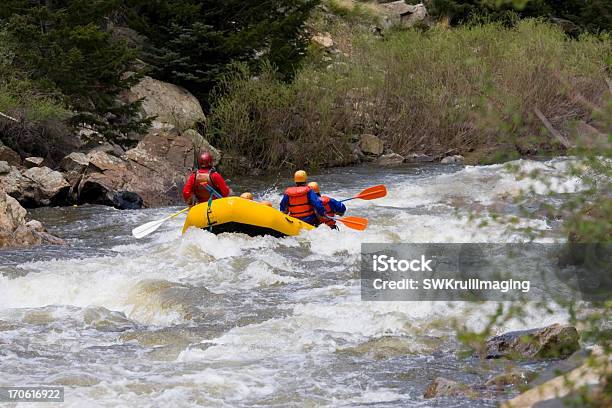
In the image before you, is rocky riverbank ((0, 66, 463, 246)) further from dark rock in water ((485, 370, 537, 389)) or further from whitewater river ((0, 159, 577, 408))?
dark rock in water ((485, 370, 537, 389))

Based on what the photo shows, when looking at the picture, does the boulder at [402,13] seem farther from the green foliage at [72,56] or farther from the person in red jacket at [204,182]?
the person in red jacket at [204,182]

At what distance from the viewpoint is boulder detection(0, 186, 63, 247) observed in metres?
10.7

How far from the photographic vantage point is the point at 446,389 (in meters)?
5.42

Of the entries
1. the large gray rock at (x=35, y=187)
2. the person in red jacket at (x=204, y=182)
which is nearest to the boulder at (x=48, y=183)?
the large gray rock at (x=35, y=187)

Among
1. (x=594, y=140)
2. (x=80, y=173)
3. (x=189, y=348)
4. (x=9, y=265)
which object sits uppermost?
(x=594, y=140)

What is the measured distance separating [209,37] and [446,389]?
1450 cm

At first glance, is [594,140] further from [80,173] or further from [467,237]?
[80,173]

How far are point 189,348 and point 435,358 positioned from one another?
1.79m

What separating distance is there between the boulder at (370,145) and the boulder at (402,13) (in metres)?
9.27

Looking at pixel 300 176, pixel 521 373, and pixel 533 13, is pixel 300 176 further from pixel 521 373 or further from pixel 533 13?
pixel 533 13

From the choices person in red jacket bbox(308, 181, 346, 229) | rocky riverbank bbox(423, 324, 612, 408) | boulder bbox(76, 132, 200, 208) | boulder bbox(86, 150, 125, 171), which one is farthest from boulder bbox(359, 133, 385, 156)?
rocky riverbank bbox(423, 324, 612, 408)

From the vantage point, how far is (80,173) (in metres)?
14.8

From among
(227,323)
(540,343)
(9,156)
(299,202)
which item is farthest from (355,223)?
(9,156)

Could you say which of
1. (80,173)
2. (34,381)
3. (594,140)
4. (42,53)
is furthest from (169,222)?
(594,140)
